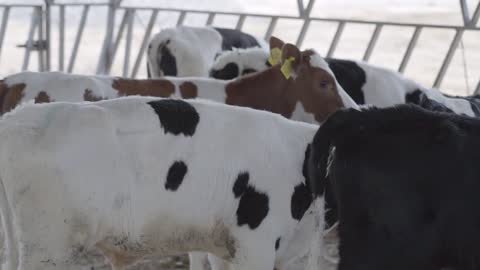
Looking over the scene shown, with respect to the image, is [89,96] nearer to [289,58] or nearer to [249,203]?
[289,58]

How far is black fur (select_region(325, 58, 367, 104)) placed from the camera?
6.38m

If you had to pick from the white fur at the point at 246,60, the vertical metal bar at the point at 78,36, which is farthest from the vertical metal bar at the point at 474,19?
the vertical metal bar at the point at 78,36

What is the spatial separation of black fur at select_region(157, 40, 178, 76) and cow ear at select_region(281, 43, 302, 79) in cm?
264

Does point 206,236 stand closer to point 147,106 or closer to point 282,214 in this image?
point 282,214

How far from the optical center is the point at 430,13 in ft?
29.4

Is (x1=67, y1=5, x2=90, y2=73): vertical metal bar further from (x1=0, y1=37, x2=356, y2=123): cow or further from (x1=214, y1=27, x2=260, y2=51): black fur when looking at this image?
(x1=0, y1=37, x2=356, y2=123): cow

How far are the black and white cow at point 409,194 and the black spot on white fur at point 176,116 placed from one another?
2.56 feet

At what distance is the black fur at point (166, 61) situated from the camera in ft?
25.5

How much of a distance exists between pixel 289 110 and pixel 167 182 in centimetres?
199

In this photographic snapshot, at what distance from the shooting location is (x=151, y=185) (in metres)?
3.49

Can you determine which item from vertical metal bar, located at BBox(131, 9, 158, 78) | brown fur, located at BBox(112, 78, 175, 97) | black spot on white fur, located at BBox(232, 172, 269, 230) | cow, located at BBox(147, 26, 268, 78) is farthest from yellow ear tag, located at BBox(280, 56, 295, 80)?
vertical metal bar, located at BBox(131, 9, 158, 78)

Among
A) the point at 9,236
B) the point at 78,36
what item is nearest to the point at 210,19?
the point at 78,36

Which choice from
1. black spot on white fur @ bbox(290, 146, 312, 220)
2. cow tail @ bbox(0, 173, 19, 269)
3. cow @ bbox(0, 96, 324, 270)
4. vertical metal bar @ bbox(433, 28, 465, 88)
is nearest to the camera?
cow @ bbox(0, 96, 324, 270)

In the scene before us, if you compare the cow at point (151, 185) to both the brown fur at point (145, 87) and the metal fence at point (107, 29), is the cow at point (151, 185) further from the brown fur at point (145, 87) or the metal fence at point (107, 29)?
the metal fence at point (107, 29)
